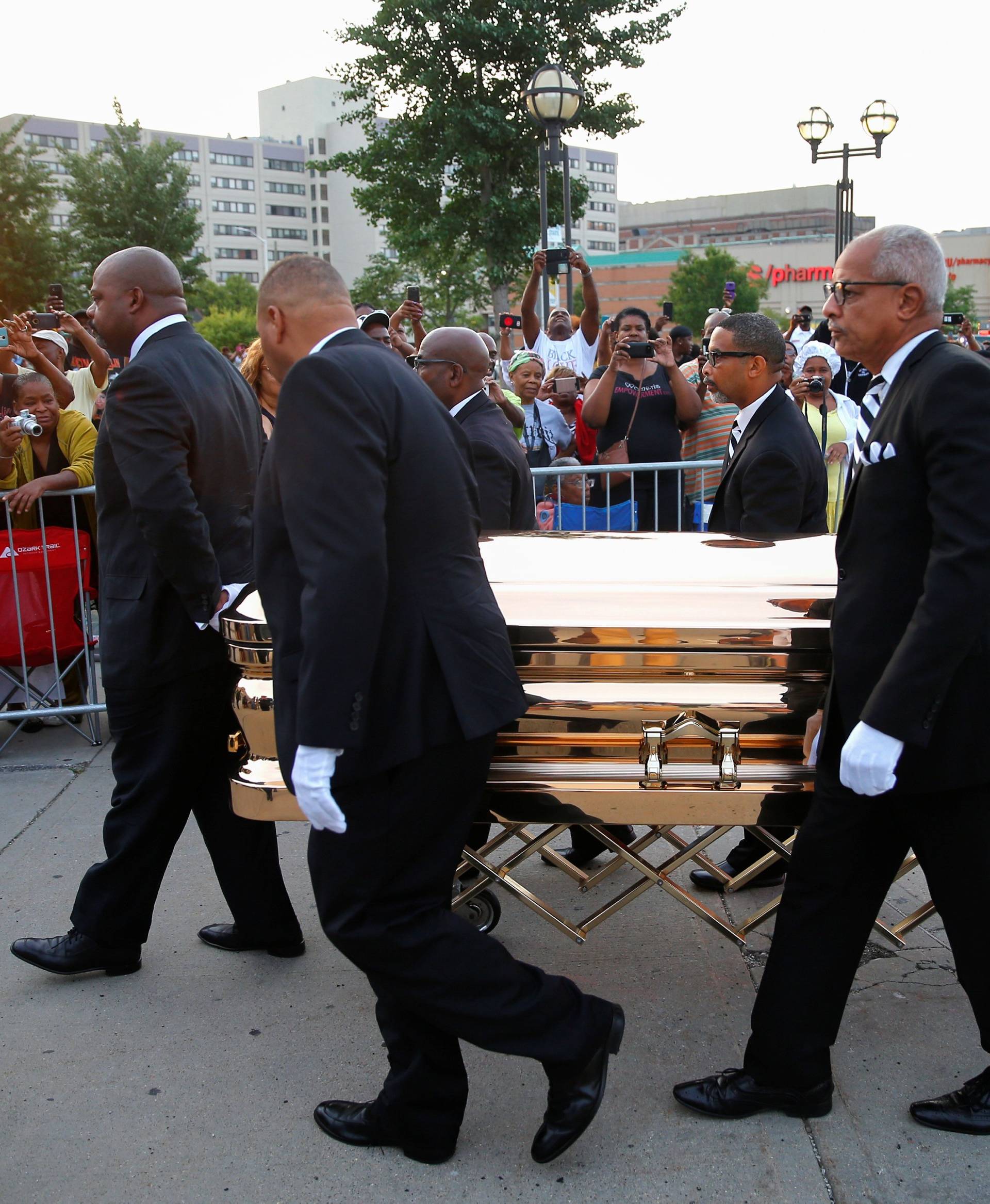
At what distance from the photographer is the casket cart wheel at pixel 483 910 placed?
→ 3.66m

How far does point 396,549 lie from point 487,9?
86.0ft

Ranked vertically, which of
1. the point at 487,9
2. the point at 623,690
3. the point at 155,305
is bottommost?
the point at 623,690

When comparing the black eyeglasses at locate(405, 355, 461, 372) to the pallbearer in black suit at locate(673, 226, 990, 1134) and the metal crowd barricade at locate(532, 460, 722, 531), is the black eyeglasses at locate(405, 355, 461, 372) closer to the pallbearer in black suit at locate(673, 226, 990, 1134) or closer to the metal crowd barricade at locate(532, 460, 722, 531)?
the pallbearer in black suit at locate(673, 226, 990, 1134)

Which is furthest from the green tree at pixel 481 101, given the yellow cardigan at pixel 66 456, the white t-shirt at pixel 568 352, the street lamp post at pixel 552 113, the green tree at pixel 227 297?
the green tree at pixel 227 297

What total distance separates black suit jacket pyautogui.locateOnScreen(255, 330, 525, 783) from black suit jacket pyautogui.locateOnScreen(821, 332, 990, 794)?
0.75 meters

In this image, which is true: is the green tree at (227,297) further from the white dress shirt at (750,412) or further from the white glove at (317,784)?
the white glove at (317,784)

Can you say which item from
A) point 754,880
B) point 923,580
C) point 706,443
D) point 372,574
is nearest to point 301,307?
point 372,574

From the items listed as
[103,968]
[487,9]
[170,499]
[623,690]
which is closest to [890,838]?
[623,690]

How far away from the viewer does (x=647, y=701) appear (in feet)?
9.27

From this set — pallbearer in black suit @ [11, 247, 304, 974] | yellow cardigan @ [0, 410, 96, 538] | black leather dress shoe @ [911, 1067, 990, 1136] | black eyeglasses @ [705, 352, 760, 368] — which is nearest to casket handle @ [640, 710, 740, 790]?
black leather dress shoe @ [911, 1067, 990, 1136]

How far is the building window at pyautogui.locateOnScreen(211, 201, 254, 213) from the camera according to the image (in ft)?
402

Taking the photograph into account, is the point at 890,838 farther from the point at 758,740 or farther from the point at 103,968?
the point at 103,968

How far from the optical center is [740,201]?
510ft

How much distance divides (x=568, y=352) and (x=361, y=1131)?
722cm
